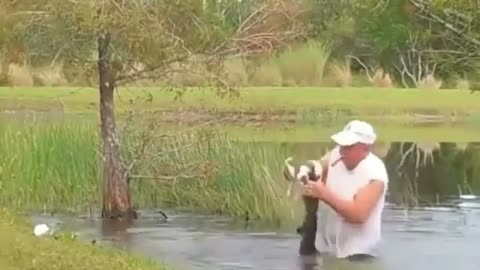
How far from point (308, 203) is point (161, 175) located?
5321 millimetres

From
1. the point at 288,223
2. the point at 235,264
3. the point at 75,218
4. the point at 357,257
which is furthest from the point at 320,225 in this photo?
the point at 75,218

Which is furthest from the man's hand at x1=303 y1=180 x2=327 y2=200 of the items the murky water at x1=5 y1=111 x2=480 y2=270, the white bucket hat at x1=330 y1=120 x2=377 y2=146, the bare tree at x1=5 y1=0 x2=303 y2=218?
the bare tree at x1=5 y1=0 x2=303 y2=218

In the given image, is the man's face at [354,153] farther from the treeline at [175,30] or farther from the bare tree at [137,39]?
the bare tree at [137,39]

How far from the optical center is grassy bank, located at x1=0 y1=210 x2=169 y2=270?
35.8 ft

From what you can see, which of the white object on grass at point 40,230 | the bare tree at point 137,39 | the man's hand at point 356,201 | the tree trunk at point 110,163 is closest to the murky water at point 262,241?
the tree trunk at point 110,163

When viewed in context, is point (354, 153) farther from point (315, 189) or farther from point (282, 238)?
point (282, 238)

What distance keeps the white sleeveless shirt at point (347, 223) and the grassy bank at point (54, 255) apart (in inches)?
56.1

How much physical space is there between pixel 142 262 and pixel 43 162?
19.6 feet

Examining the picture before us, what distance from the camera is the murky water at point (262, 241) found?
1348 cm

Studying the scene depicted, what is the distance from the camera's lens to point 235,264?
13477 millimetres

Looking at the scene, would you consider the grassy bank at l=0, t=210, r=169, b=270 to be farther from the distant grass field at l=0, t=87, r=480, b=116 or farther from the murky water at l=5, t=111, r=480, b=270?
the distant grass field at l=0, t=87, r=480, b=116

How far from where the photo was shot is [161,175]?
57.1ft

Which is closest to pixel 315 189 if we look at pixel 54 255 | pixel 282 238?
pixel 54 255

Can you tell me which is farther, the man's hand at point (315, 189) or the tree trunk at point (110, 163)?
the tree trunk at point (110, 163)
